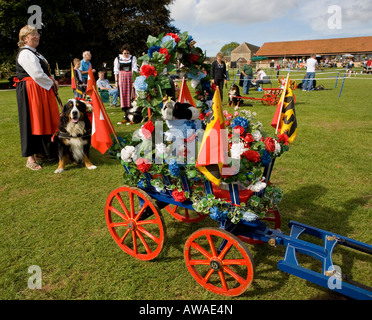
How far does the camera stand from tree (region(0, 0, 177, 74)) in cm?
2334

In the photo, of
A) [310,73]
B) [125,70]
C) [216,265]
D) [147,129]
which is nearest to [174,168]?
[147,129]

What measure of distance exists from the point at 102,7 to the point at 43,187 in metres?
27.6

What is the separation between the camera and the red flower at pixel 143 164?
2.39m

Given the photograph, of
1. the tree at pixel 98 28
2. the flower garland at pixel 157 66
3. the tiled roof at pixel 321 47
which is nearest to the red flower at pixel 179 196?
the flower garland at pixel 157 66

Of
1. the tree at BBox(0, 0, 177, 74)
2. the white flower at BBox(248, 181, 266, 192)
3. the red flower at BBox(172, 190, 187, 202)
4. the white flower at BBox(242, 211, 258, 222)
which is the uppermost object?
the tree at BBox(0, 0, 177, 74)

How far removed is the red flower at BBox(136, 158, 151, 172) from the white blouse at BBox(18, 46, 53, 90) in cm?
308

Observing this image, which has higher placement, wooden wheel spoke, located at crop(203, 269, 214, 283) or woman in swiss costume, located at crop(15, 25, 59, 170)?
woman in swiss costume, located at crop(15, 25, 59, 170)

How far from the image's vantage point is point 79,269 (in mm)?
2678

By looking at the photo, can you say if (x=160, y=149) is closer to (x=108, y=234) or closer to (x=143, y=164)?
(x=143, y=164)

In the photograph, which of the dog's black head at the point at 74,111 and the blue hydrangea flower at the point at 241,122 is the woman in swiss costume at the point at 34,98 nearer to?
the dog's black head at the point at 74,111

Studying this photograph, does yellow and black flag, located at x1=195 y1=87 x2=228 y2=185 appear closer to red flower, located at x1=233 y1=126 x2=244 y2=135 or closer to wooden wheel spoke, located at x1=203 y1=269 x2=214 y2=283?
red flower, located at x1=233 y1=126 x2=244 y2=135

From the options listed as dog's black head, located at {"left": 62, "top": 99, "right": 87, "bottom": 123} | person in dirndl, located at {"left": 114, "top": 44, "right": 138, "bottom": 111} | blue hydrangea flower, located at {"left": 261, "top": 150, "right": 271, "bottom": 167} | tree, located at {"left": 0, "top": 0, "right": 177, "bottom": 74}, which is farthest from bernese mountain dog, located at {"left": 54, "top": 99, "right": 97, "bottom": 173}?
tree, located at {"left": 0, "top": 0, "right": 177, "bottom": 74}
